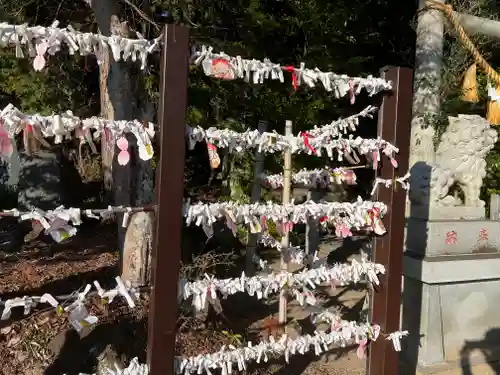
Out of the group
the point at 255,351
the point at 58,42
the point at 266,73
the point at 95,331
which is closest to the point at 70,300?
the point at 255,351

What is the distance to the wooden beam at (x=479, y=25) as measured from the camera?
8023 mm

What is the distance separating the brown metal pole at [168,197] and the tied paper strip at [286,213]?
0.40 feet

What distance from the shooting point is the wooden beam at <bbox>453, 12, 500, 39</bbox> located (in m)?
8.02

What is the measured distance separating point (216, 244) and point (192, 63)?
15.5 ft

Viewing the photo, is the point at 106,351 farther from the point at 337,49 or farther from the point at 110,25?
the point at 337,49

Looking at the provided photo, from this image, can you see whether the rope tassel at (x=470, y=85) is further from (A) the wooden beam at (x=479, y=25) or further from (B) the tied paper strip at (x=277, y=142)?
(B) the tied paper strip at (x=277, y=142)

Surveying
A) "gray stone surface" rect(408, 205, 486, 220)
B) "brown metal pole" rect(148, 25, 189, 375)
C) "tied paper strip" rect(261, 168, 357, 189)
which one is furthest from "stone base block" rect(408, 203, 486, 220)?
"brown metal pole" rect(148, 25, 189, 375)

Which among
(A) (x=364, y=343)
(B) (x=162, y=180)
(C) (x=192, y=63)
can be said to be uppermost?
(C) (x=192, y=63)

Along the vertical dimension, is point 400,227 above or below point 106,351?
above

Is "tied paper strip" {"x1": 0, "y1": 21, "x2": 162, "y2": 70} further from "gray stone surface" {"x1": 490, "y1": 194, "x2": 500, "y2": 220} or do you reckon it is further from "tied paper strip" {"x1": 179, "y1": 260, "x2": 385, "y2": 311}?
"gray stone surface" {"x1": 490, "y1": 194, "x2": 500, "y2": 220}

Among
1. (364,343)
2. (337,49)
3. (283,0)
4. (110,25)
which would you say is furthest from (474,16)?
(364,343)

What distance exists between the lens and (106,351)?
3613mm

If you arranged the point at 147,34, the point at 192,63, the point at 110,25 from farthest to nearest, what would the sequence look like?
the point at 147,34, the point at 110,25, the point at 192,63

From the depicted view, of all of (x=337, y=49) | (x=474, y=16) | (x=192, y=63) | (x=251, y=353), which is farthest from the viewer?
(x=337, y=49)
